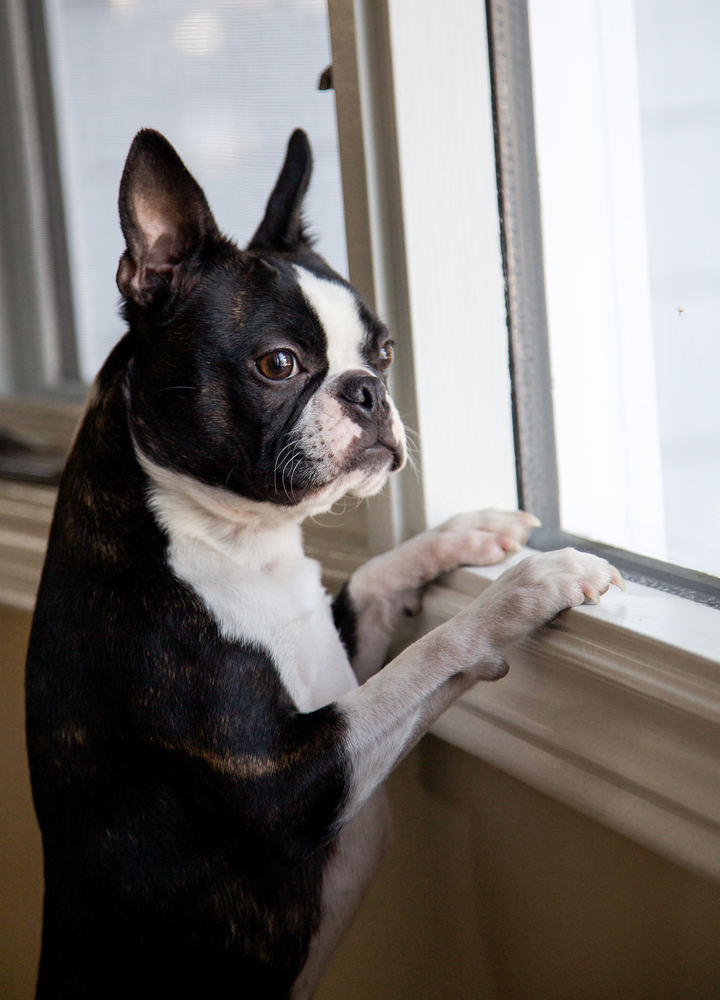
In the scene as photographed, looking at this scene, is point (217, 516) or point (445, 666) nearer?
point (445, 666)

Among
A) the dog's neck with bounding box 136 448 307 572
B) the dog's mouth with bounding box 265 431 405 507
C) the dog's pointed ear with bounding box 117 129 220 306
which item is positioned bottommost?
the dog's neck with bounding box 136 448 307 572

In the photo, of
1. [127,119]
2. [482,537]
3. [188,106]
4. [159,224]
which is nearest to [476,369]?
[482,537]

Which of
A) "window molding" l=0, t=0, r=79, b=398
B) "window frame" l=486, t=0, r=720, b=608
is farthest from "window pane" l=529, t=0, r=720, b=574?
"window molding" l=0, t=0, r=79, b=398

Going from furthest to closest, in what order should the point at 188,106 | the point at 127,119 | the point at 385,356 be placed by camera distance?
the point at 127,119 < the point at 188,106 < the point at 385,356

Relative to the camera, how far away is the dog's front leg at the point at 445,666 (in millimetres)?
857

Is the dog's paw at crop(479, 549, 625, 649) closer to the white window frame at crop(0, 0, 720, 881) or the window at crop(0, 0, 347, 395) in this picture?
the white window frame at crop(0, 0, 720, 881)

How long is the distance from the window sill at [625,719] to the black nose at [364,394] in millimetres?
308

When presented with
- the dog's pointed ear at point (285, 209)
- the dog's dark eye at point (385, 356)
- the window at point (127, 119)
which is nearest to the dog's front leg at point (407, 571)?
the dog's dark eye at point (385, 356)

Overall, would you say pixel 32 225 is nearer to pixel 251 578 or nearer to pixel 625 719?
pixel 251 578

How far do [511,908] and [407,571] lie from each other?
16.7 inches

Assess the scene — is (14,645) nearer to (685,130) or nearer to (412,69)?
(412,69)

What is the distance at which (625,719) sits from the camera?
82cm

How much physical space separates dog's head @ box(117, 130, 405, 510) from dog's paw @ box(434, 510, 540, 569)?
0.56 feet

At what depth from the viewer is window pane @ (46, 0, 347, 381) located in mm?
1413
